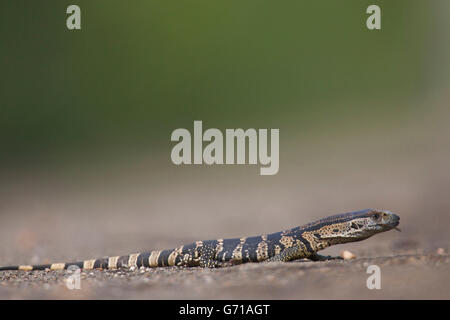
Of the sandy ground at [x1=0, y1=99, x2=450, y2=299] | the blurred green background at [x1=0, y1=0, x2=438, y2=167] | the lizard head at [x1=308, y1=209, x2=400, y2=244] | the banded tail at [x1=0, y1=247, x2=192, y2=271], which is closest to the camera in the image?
the sandy ground at [x1=0, y1=99, x2=450, y2=299]

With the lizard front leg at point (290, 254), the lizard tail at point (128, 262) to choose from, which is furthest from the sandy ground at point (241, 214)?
the lizard front leg at point (290, 254)

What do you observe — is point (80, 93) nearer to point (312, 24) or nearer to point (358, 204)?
point (312, 24)

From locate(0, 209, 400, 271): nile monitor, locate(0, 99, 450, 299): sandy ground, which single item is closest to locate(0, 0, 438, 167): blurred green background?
locate(0, 99, 450, 299): sandy ground

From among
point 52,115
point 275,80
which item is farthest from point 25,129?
point 275,80

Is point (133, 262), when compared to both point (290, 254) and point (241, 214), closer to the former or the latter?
point (290, 254)

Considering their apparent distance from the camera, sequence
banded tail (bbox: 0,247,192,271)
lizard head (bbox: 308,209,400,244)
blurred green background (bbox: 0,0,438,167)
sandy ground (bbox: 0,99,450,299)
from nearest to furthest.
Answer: sandy ground (bbox: 0,99,450,299), lizard head (bbox: 308,209,400,244), banded tail (bbox: 0,247,192,271), blurred green background (bbox: 0,0,438,167)

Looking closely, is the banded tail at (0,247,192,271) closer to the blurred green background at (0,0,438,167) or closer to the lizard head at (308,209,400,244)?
the lizard head at (308,209,400,244)

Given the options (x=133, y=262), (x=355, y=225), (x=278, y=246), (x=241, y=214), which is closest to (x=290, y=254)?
(x=278, y=246)
